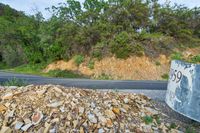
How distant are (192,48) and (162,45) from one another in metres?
3.11

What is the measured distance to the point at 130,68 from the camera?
23016mm

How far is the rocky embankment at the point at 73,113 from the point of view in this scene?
532 centimetres

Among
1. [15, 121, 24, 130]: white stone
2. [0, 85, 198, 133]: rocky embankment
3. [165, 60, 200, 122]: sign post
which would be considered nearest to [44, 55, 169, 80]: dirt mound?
[165, 60, 200, 122]: sign post

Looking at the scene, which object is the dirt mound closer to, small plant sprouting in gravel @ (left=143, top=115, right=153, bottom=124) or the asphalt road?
the asphalt road

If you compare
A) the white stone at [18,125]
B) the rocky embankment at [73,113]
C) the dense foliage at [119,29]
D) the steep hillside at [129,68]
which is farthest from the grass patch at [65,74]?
the white stone at [18,125]

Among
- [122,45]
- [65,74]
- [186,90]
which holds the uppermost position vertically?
[122,45]

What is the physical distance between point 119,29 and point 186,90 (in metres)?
19.5

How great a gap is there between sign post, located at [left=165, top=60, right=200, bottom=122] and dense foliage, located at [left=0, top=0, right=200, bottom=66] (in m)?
17.3

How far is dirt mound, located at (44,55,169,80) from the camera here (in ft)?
73.7

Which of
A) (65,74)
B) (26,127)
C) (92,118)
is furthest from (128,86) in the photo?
(65,74)

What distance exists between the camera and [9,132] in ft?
17.3

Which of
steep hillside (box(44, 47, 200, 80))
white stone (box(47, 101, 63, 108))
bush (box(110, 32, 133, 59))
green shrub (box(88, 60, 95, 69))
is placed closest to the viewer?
white stone (box(47, 101, 63, 108))

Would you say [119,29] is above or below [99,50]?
above

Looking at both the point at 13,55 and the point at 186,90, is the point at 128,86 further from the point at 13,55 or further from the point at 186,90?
the point at 13,55
